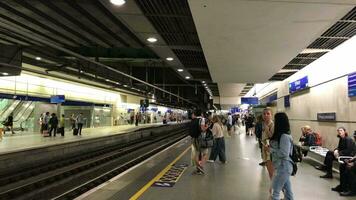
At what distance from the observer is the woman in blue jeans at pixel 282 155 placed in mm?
5520

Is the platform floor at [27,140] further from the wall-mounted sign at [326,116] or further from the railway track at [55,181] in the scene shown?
the wall-mounted sign at [326,116]

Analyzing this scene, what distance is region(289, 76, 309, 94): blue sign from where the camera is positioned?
14770 millimetres

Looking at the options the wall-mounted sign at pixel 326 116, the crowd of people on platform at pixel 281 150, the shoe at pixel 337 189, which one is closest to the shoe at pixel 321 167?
the crowd of people on platform at pixel 281 150

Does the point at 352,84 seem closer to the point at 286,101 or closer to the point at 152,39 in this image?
the point at 152,39

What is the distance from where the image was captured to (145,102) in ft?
115

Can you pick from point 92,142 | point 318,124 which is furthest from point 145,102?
point 318,124

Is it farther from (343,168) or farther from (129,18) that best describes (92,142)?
(343,168)

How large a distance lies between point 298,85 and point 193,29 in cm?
820

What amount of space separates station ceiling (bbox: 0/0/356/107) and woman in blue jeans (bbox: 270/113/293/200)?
7.54 feet

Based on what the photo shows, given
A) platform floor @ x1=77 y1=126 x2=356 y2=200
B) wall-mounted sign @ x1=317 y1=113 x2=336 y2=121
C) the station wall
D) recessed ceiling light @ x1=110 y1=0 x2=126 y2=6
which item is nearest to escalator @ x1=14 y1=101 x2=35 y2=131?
platform floor @ x1=77 y1=126 x2=356 y2=200

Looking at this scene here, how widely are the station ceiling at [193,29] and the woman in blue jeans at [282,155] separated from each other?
2.30 metres

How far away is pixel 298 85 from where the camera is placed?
52.5ft

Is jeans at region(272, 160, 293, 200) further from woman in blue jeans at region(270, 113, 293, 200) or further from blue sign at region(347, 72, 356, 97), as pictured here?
blue sign at region(347, 72, 356, 97)

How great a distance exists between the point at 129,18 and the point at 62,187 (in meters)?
5.82
